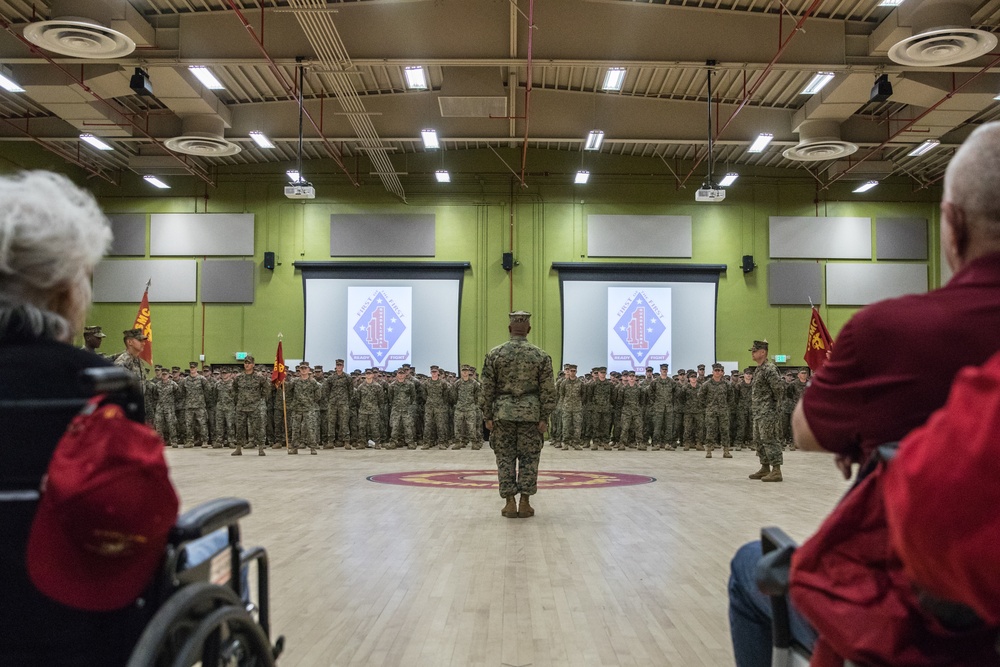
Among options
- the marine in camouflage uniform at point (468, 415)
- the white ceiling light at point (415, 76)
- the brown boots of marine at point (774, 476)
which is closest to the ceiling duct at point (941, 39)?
the brown boots of marine at point (774, 476)

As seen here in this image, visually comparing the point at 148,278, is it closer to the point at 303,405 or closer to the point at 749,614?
the point at 303,405

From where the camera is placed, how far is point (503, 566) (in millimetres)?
4543

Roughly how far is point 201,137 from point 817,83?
10468 millimetres

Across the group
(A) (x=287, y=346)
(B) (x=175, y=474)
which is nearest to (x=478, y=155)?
(A) (x=287, y=346)

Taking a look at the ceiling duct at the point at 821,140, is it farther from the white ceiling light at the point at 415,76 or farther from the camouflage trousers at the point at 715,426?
the white ceiling light at the point at 415,76

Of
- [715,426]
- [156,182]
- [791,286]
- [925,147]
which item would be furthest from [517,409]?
[156,182]

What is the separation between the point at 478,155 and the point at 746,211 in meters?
6.50

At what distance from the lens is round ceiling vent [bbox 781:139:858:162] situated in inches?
576

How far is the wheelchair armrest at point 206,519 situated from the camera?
1.54 m

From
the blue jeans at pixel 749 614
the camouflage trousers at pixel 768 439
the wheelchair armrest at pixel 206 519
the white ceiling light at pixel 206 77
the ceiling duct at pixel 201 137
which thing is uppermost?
the white ceiling light at pixel 206 77

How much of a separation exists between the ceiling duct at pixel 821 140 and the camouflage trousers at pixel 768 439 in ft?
23.7

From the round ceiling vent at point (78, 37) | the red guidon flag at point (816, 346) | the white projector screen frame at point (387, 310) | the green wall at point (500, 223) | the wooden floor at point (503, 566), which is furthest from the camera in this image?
the green wall at point (500, 223)

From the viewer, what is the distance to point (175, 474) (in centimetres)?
996

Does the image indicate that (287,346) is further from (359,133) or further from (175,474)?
(175,474)
